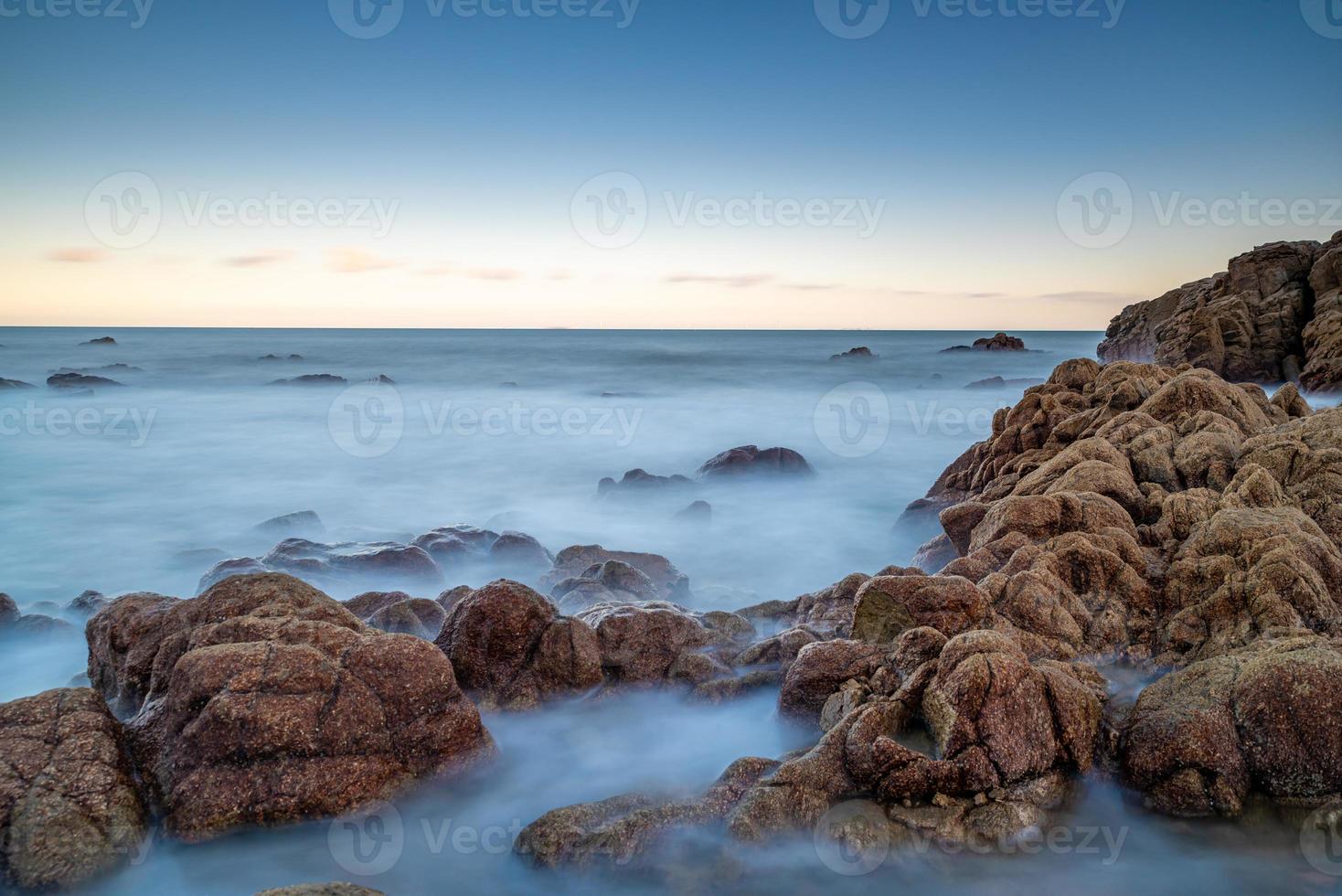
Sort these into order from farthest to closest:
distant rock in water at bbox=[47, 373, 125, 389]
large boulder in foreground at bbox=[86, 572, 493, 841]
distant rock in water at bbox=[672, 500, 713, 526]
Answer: distant rock in water at bbox=[47, 373, 125, 389] → distant rock in water at bbox=[672, 500, 713, 526] → large boulder in foreground at bbox=[86, 572, 493, 841]

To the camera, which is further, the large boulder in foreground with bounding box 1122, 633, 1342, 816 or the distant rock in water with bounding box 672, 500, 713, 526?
the distant rock in water with bounding box 672, 500, 713, 526

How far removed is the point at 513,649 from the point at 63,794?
2985 millimetres

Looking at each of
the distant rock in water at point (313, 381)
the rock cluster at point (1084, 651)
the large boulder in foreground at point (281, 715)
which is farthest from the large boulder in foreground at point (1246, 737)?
the distant rock in water at point (313, 381)

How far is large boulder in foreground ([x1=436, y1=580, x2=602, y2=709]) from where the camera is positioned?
6504mm

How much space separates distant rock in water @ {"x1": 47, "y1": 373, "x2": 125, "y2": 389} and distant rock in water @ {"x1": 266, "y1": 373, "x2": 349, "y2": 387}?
8.45m

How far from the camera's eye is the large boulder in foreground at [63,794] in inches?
167

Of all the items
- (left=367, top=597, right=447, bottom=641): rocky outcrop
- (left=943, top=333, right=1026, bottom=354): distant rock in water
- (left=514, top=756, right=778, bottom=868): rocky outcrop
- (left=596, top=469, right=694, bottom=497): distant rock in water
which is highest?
(left=943, top=333, right=1026, bottom=354): distant rock in water

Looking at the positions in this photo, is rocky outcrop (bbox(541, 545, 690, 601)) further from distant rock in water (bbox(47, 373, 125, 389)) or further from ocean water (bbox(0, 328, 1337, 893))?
distant rock in water (bbox(47, 373, 125, 389))

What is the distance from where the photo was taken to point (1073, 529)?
725 cm

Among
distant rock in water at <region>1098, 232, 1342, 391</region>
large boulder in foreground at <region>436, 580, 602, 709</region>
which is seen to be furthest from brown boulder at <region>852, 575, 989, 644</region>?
distant rock in water at <region>1098, 232, 1342, 391</region>

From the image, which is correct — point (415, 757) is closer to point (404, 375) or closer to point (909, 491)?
point (909, 491)

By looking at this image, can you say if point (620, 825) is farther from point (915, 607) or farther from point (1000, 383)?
point (1000, 383)

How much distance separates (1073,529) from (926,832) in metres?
3.78

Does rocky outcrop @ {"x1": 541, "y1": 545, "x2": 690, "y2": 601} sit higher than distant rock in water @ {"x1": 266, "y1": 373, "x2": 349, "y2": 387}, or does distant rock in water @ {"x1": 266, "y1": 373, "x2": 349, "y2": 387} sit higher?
distant rock in water @ {"x1": 266, "y1": 373, "x2": 349, "y2": 387}
